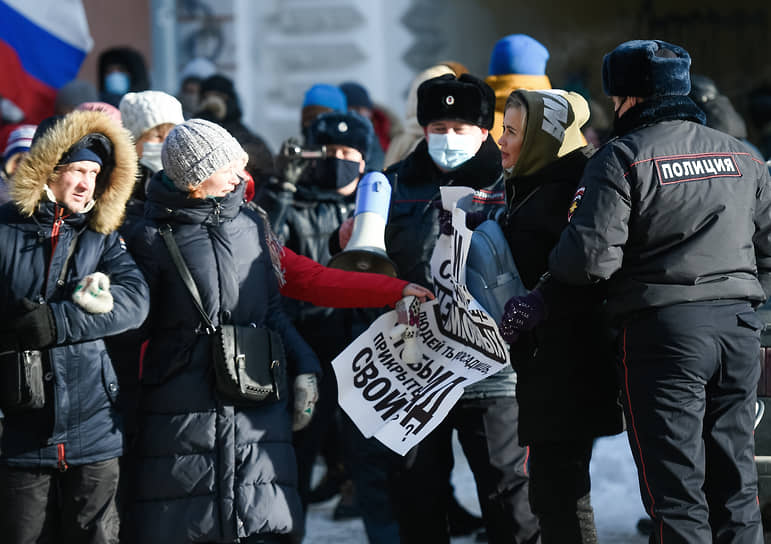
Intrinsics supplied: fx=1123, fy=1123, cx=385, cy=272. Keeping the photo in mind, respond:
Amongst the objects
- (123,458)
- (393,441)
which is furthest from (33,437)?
(393,441)

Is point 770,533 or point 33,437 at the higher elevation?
point 33,437

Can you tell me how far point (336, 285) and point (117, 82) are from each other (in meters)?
4.16

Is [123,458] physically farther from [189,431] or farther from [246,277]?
[246,277]

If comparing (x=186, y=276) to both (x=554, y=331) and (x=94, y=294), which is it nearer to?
(x=94, y=294)

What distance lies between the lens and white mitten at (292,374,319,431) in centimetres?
379

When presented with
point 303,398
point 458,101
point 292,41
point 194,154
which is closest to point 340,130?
point 458,101

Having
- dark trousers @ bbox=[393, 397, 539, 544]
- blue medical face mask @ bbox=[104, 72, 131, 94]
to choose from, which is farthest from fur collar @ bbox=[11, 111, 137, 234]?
blue medical face mask @ bbox=[104, 72, 131, 94]

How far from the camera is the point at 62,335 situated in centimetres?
341

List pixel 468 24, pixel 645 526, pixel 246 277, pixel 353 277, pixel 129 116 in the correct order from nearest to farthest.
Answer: pixel 246 277
pixel 353 277
pixel 129 116
pixel 645 526
pixel 468 24

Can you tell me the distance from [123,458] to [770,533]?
234 centimetres

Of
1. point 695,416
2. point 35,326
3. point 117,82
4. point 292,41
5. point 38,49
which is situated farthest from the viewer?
point 292,41

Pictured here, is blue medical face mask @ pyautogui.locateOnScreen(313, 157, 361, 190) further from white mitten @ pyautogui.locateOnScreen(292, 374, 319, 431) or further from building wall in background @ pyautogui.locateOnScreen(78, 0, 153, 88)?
building wall in background @ pyautogui.locateOnScreen(78, 0, 153, 88)

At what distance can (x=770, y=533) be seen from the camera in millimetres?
4121

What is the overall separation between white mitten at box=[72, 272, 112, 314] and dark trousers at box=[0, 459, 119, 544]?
19.5 inches
